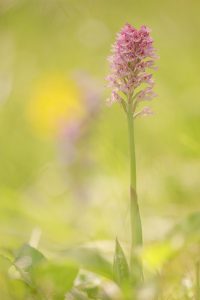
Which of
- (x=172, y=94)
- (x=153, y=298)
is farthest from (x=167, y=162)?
(x=153, y=298)

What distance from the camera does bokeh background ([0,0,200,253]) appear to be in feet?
7.70

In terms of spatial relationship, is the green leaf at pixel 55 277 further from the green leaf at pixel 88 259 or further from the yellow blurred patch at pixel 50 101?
the yellow blurred patch at pixel 50 101

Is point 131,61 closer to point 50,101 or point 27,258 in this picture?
point 27,258

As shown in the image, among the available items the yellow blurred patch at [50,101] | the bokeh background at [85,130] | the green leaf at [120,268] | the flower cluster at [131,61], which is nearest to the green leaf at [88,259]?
the green leaf at [120,268]

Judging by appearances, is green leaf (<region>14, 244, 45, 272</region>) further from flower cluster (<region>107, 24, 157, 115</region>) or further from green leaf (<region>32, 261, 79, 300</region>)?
flower cluster (<region>107, 24, 157, 115</region>)

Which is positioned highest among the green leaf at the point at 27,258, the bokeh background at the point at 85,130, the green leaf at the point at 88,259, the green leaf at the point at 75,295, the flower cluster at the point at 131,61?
the bokeh background at the point at 85,130

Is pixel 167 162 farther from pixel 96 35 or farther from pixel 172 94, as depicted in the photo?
pixel 96 35

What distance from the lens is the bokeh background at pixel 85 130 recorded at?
7.70ft

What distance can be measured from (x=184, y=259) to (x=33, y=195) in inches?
68.8

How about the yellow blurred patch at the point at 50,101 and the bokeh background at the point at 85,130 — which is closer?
the bokeh background at the point at 85,130

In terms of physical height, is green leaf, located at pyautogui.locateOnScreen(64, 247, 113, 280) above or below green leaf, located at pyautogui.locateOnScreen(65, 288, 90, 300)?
above

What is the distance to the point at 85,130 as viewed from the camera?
298cm

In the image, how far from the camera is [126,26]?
1393 mm

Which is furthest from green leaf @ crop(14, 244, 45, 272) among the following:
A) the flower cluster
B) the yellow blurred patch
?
the yellow blurred patch
